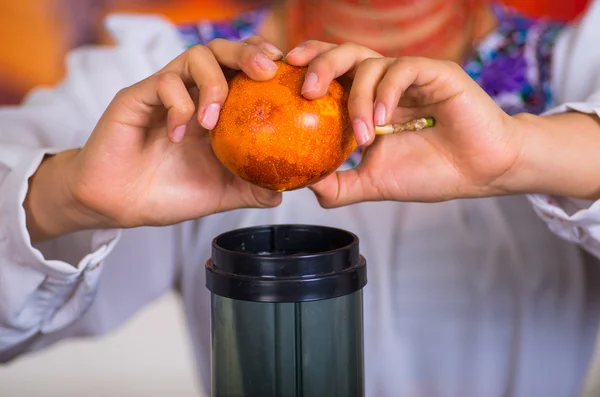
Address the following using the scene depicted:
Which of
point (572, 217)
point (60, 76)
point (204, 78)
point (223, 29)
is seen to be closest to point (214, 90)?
point (204, 78)

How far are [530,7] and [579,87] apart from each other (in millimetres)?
659

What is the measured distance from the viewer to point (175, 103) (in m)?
0.56

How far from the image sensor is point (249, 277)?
1.50 ft

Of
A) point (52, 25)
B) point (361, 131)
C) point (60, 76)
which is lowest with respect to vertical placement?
point (60, 76)

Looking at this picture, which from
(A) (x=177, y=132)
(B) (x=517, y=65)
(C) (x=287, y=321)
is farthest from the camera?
(B) (x=517, y=65)

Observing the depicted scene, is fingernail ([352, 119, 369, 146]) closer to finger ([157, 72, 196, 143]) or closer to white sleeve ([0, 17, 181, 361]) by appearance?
finger ([157, 72, 196, 143])

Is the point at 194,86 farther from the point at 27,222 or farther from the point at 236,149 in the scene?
the point at 27,222

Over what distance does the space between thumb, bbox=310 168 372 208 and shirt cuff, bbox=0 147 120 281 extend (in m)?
0.20

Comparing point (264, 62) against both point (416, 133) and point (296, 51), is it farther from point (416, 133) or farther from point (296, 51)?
A: point (416, 133)

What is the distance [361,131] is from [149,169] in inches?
8.5

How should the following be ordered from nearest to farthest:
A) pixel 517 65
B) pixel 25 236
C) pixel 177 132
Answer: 1. pixel 177 132
2. pixel 25 236
3. pixel 517 65

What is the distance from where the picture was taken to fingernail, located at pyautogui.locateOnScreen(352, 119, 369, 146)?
518 millimetres

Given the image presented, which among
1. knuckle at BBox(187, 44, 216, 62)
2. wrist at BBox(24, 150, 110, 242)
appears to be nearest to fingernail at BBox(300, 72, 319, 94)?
knuckle at BBox(187, 44, 216, 62)

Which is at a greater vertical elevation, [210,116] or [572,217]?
[210,116]
